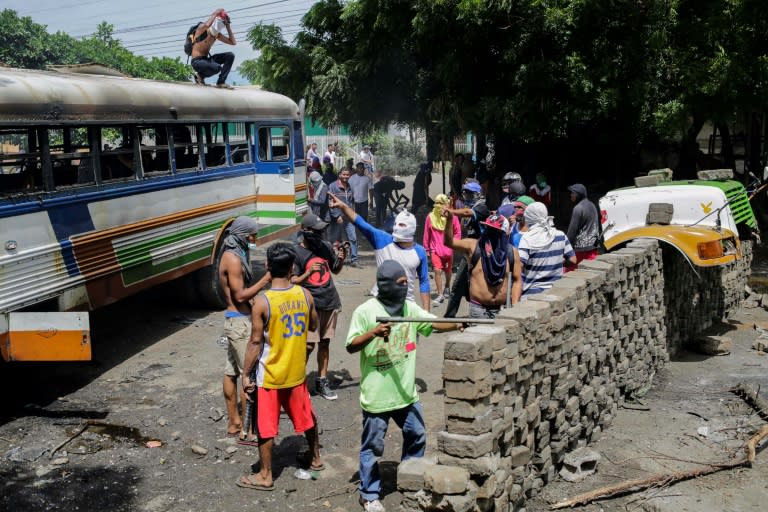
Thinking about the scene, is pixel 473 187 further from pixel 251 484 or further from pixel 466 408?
pixel 466 408

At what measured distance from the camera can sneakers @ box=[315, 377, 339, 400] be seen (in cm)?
740

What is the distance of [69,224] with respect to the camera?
7754 millimetres

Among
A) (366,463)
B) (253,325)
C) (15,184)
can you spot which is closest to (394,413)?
(366,463)

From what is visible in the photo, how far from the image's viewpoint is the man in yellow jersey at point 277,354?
17.7 feet

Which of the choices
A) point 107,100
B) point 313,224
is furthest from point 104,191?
point 313,224

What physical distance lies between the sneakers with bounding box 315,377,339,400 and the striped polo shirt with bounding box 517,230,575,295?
1.99m

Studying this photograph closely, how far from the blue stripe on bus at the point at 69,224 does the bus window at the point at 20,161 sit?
310 mm

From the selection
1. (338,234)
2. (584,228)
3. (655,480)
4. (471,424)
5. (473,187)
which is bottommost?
(655,480)

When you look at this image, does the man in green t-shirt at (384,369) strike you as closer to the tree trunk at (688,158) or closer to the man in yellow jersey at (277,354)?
the man in yellow jersey at (277,354)

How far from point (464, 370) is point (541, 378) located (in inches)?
49.6

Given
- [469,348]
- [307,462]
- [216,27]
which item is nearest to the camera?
[469,348]

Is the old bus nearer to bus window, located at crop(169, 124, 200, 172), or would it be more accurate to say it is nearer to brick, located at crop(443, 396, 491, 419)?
bus window, located at crop(169, 124, 200, 172)

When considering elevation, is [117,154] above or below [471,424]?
above

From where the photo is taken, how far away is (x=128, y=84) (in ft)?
29.4
